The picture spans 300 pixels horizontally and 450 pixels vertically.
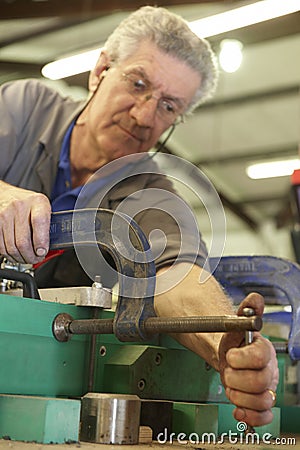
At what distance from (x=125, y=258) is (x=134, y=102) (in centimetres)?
80

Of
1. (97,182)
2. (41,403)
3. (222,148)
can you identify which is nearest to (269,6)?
(97,182)

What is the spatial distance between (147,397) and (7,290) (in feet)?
0.95

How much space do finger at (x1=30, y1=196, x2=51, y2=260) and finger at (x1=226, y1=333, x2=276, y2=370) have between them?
0.29 metres

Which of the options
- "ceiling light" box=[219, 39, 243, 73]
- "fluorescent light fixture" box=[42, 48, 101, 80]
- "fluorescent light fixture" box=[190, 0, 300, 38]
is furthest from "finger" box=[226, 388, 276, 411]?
"ceiling light" box=[219, 39, 243, 73]

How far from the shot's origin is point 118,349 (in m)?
0.93

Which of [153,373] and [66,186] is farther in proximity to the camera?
[66,186]

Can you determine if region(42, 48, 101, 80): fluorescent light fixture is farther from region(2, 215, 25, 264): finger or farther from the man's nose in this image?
region(2, 215, 25, 264): finger

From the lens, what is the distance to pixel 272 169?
18.2 ft

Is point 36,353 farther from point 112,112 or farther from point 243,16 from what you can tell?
point 243,16

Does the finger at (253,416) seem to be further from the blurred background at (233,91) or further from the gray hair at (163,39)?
the gray hair at (163,39)

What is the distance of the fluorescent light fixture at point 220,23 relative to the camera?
2.99m

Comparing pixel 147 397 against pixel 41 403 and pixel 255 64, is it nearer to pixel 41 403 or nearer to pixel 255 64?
pixel 41 403

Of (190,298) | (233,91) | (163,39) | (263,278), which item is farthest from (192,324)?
(233,91)

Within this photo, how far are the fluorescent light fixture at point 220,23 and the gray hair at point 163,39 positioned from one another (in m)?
1.33
